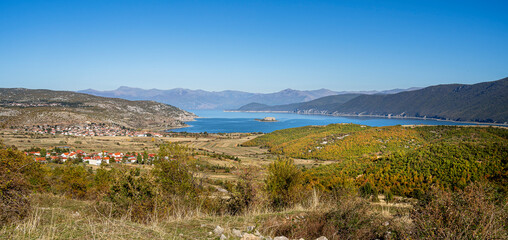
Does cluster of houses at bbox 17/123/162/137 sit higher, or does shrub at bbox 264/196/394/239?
shrub at bbox 264/196/394/239

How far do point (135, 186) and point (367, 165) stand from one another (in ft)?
69.2

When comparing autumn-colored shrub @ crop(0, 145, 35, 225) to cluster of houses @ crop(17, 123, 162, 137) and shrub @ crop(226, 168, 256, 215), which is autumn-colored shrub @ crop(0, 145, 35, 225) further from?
cluster of houses @ crop(17, 123, 162, 137)

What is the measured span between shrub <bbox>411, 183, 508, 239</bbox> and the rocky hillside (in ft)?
305

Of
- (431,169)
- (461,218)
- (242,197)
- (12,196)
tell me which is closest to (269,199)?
(242,197)

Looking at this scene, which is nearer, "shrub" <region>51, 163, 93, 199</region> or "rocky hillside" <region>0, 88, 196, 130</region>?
"shrub" <region>51, 163, 93, 199</region>

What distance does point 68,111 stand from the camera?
308 ft

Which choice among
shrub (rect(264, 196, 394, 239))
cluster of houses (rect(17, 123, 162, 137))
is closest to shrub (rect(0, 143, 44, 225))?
shrub (rect(264, 196, 394, 239))

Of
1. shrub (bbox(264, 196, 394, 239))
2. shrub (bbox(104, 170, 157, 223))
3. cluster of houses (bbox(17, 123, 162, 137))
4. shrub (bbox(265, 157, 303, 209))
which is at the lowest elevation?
cluster of houses (bbox(17, 123, 162, 137))

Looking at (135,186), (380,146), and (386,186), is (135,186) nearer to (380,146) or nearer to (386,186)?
(386,186)

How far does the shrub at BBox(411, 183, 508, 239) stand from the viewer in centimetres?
363

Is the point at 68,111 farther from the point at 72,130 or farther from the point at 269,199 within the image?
the point at 269,199

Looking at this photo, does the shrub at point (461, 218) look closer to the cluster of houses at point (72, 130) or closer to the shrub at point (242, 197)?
the shrub at point (242, 197)

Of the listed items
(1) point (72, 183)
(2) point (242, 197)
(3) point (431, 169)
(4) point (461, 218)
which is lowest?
(1) point (72, 183)

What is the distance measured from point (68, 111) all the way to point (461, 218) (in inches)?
4482
